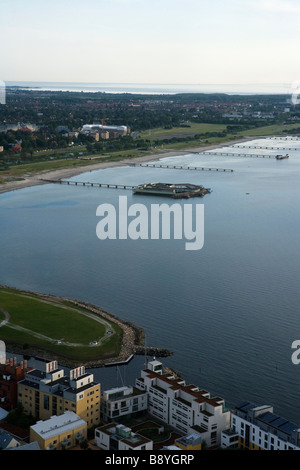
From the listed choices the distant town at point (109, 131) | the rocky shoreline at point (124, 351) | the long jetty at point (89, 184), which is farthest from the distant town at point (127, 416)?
the distant town at point (109, 131)

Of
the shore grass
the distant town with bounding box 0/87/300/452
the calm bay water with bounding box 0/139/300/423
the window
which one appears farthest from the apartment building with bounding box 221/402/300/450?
the shore grass

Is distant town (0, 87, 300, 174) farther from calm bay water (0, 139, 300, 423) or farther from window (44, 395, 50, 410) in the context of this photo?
window (44, 395, 50, 410)

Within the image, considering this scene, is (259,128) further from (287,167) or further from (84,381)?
(84,381)

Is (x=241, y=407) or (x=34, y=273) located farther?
(x=34, y=273)

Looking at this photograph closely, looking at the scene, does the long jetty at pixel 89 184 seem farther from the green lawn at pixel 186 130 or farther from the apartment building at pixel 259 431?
the apartment building at pixel 259 431

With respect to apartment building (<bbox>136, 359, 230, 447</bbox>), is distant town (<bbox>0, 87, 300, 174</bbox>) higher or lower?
higher
